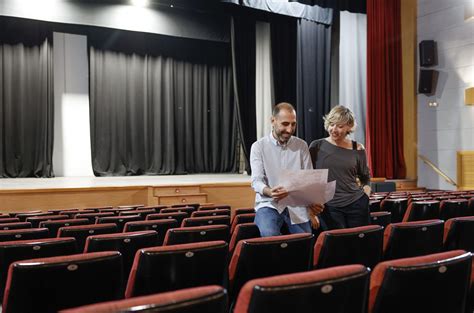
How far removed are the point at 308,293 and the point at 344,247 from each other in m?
1.04

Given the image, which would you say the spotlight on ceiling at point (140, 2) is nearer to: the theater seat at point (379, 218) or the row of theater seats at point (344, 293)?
the theater seat at point (379, 218)

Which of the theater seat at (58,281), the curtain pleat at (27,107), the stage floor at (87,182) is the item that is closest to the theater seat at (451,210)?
the theater seat at (58,281)

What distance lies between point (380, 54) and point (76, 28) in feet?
23.0

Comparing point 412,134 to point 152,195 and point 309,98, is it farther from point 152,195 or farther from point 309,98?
point 152,195

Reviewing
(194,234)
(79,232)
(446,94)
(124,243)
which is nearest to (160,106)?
(446,94)

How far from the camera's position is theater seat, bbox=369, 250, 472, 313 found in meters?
1.57

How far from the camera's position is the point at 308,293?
1.36 metres

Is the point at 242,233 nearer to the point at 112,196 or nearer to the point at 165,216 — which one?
the point at 165,216

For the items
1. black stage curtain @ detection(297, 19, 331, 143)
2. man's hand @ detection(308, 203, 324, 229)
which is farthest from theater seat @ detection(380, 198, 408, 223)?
black stage curtain @ detection(297, 19, 331, 143)

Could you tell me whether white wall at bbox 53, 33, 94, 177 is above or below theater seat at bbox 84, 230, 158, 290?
above

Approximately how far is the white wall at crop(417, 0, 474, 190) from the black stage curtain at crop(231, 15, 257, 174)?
12.8 feet

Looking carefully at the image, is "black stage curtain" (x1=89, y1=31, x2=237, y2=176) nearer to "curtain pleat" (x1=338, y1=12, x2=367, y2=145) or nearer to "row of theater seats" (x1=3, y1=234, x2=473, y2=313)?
"curtain pleat" (x1=338, y1=12, x2=367, y2=145)

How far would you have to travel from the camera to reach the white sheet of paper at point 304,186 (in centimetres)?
296

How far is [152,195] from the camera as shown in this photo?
25.9 feet
